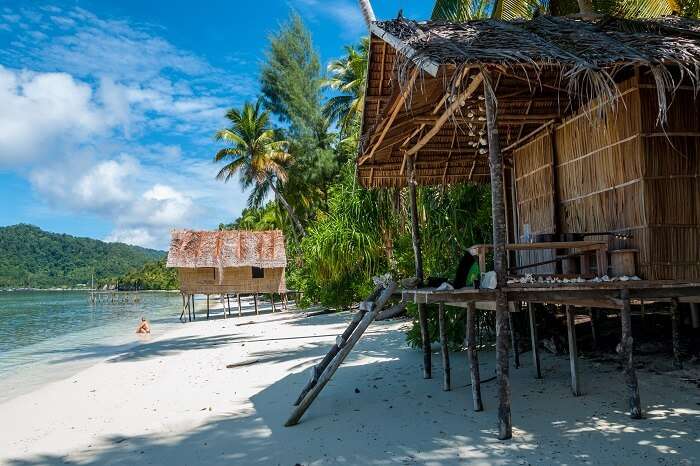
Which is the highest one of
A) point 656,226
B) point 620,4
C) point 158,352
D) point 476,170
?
point 620,4

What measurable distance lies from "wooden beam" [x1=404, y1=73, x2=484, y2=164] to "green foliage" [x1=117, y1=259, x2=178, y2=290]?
68.4m

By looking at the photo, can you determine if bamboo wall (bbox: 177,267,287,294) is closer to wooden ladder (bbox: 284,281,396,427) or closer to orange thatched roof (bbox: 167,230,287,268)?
orange thatched roof (bbox: 167,230,287,268)

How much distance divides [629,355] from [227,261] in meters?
21.1

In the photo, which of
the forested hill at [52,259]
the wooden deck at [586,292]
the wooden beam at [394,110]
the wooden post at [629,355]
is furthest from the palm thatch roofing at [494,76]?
the forested hill at [52,259]

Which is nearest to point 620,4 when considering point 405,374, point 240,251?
point 405,374

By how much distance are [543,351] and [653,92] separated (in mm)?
4355

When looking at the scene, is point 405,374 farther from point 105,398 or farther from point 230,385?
point 105,398

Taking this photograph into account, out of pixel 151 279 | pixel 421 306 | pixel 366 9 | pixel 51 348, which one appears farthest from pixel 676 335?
pixel 151 279

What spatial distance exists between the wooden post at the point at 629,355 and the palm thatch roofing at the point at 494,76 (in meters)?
1.66

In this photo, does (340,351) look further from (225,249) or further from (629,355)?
(225,249)

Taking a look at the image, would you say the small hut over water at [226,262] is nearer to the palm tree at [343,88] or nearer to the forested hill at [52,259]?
the palm tree at [343,88]

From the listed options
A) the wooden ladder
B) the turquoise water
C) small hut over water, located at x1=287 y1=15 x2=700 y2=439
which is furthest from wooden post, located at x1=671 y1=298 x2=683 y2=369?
the turquoise water

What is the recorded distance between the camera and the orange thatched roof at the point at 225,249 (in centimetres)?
2422

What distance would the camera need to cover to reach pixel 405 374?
771cm
